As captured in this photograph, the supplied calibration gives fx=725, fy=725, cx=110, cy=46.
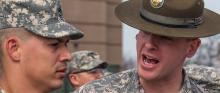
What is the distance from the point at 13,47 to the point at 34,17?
0.72ft

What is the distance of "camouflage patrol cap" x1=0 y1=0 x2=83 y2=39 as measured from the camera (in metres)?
3.88

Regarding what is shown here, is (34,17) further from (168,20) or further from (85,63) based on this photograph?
(85,63)

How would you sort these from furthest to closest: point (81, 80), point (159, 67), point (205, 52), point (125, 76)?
1. point (205, 52)
2. point (81, 80)
3. point (125, 76)
4. point (159, 67)

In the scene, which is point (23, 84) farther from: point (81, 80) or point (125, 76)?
point (81, 80)

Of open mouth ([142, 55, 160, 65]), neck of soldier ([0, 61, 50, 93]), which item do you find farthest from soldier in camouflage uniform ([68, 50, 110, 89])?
neck of soldier ([0, 61, 50, 93])

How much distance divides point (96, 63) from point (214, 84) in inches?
141

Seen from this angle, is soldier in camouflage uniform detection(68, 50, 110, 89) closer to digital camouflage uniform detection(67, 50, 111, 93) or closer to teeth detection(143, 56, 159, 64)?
digital camouflage uniform detection(67, 50, 111, 93)

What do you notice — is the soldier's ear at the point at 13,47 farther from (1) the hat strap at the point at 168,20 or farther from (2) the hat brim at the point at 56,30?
(1) the hat strap at the point at 168,20

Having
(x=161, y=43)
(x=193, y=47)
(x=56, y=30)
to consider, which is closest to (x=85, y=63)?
(x=193, y=47)

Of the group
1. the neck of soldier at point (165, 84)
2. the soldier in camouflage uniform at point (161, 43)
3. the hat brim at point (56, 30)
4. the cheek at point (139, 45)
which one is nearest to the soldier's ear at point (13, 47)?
the hat brim at point (56, 30)

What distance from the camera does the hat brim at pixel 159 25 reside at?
4.35 meters

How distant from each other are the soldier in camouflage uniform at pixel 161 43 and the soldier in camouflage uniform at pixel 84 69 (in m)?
3.44

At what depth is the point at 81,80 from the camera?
8.02 meters

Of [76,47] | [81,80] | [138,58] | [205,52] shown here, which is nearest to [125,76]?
[138,58]
